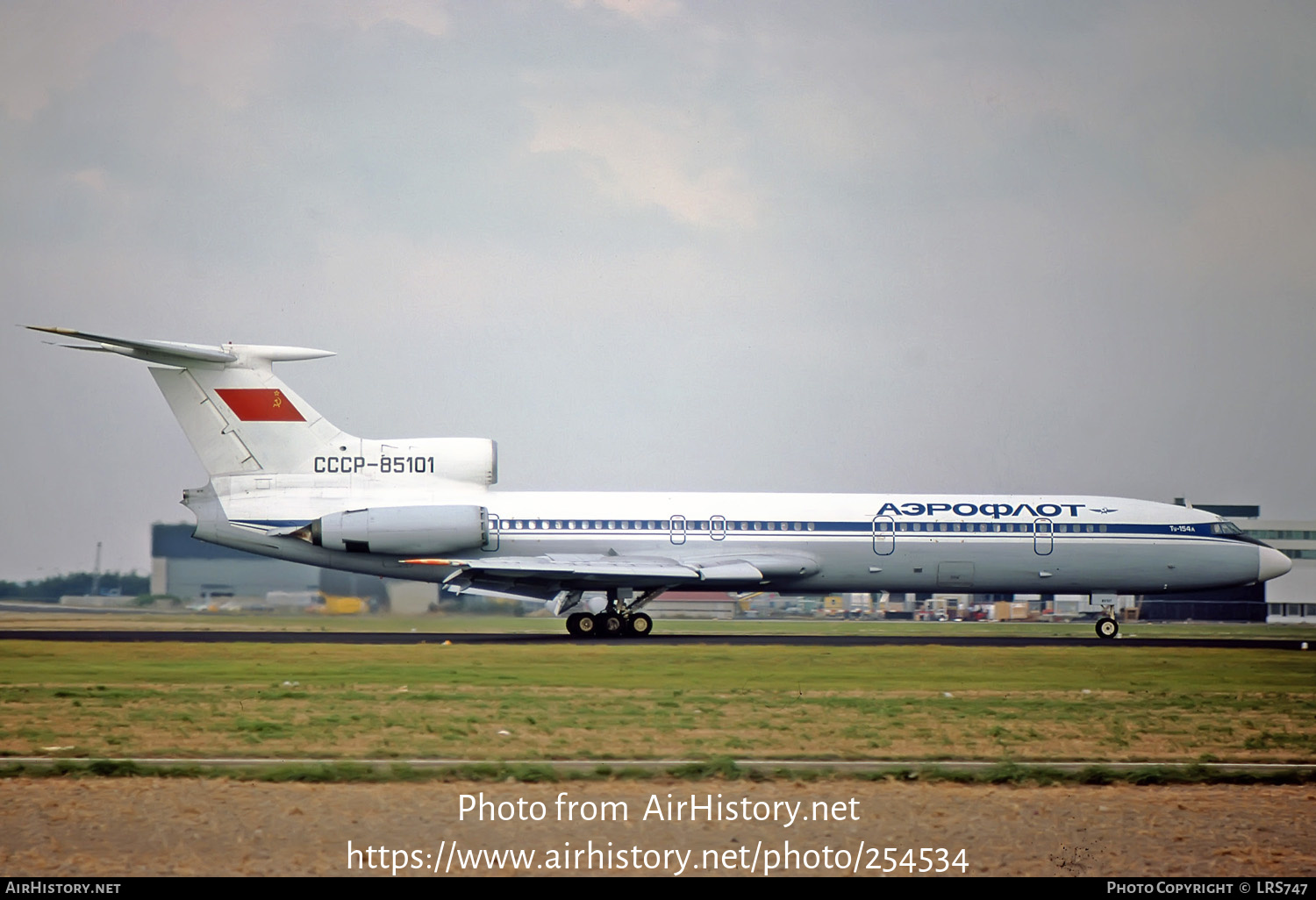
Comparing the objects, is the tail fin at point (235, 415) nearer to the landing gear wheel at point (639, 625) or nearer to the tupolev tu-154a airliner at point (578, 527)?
the tupolev tu-154a airliner at point (578, 527)

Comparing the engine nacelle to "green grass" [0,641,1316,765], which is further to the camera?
the engine nacelle

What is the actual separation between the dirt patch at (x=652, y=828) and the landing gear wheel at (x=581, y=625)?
2187 cm

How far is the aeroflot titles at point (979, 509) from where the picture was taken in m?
35.2

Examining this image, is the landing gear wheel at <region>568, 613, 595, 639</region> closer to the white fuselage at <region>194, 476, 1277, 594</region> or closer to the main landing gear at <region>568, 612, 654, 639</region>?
the main landing gear at <region>568, 612, 654, 639</region>

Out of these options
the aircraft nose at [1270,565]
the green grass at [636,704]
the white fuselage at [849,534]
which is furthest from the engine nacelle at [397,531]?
the aircraft nose at [1270,565]

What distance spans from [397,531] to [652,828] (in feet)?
78.8

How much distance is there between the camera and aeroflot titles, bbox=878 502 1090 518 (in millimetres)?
35250

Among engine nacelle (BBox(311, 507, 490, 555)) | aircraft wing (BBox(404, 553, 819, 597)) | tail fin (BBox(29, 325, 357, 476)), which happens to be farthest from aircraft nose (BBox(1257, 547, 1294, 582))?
tail fin (BBox(29, 325, 357, 476))

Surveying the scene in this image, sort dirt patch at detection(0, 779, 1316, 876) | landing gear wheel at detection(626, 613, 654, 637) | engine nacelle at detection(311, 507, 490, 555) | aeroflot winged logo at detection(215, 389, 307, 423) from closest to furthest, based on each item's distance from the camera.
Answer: dirt patch at detection(0, 779, 1316, 876), engine nacelle at detection(311, 507, 490, 555), landing gear wheel at detection(626, 613, 654, 637), aeroflot winged logo at detection(215, 389, 307, 423)

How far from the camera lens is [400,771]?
37.1ft

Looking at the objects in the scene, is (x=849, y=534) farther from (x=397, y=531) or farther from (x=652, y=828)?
(x=652, y=828)

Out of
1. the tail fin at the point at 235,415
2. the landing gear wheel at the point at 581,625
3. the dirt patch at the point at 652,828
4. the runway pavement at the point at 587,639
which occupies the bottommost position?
the dirt patch at the point at 652,828

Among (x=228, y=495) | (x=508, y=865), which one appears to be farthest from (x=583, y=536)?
(x=508, y=865)

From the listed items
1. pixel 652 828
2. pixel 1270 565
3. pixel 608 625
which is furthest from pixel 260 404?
pixel 1270 565
